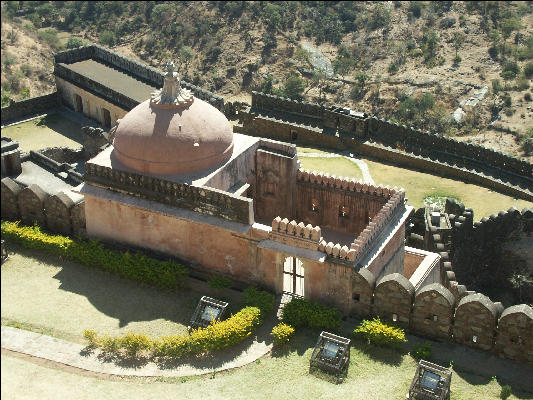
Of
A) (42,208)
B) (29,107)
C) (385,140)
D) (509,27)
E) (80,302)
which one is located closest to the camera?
(80,302)

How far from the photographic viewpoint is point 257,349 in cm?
2664

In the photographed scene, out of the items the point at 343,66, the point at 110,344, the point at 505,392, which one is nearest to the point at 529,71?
the point at 343,66

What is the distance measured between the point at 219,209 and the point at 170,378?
6836 millimetres

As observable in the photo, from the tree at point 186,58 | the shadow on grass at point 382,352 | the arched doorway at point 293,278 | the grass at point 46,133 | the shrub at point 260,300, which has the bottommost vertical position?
the tree at point 186,58

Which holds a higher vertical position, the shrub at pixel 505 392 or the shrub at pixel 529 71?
the shrub at pixel 505 392

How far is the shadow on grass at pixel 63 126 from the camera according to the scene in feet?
153

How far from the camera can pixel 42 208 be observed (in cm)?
3228

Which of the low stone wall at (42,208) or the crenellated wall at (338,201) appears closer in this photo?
the crenellated wall at (338,201)

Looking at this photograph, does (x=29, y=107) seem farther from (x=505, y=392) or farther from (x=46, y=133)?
(x=505, y=392)

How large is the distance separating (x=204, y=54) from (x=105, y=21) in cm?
1517

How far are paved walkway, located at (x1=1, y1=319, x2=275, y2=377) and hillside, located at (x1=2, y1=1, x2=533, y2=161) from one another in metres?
32.6

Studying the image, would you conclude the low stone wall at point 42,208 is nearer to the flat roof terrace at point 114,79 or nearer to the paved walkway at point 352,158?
the flat roof terrace at point 114,79

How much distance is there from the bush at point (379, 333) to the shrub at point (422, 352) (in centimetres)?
52

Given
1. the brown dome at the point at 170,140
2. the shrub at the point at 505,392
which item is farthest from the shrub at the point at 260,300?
the shrub at the point at 505,392
